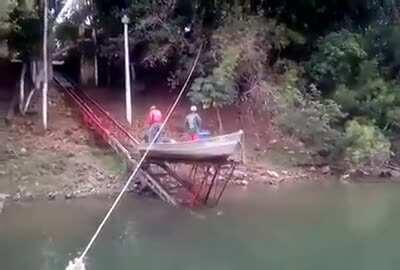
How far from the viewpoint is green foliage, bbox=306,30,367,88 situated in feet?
68.4

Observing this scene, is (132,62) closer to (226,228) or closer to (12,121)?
(12,121)

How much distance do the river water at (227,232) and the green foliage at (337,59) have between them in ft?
14.2

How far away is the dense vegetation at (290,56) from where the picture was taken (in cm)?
1964

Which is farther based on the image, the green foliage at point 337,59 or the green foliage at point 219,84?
the green foliage at point 337,59

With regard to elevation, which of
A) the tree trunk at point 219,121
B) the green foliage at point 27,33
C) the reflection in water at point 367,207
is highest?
the green foliage at point 27,33

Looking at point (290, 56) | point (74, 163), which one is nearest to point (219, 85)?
point (290, 56)

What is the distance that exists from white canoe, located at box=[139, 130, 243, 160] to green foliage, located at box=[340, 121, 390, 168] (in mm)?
4695

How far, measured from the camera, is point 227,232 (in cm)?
1371

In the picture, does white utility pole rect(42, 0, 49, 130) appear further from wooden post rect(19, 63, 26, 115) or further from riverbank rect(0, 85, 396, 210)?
wooden post rect(19, 63, 26, 115)

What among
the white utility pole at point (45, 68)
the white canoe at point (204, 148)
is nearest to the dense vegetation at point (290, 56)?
the white utility pole at point (45, 68)

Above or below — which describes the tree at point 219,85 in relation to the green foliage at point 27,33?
below

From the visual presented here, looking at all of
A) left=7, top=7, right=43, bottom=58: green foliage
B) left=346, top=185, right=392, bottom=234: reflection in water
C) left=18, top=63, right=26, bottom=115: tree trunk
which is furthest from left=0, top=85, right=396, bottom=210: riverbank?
left=7, top=7, right=43, bottom=58: green foliage

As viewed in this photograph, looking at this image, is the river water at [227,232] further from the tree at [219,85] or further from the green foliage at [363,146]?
the tree at [219,85]

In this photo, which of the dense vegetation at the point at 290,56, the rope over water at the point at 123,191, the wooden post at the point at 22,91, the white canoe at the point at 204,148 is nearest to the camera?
the rope over water at the point at 123,191
